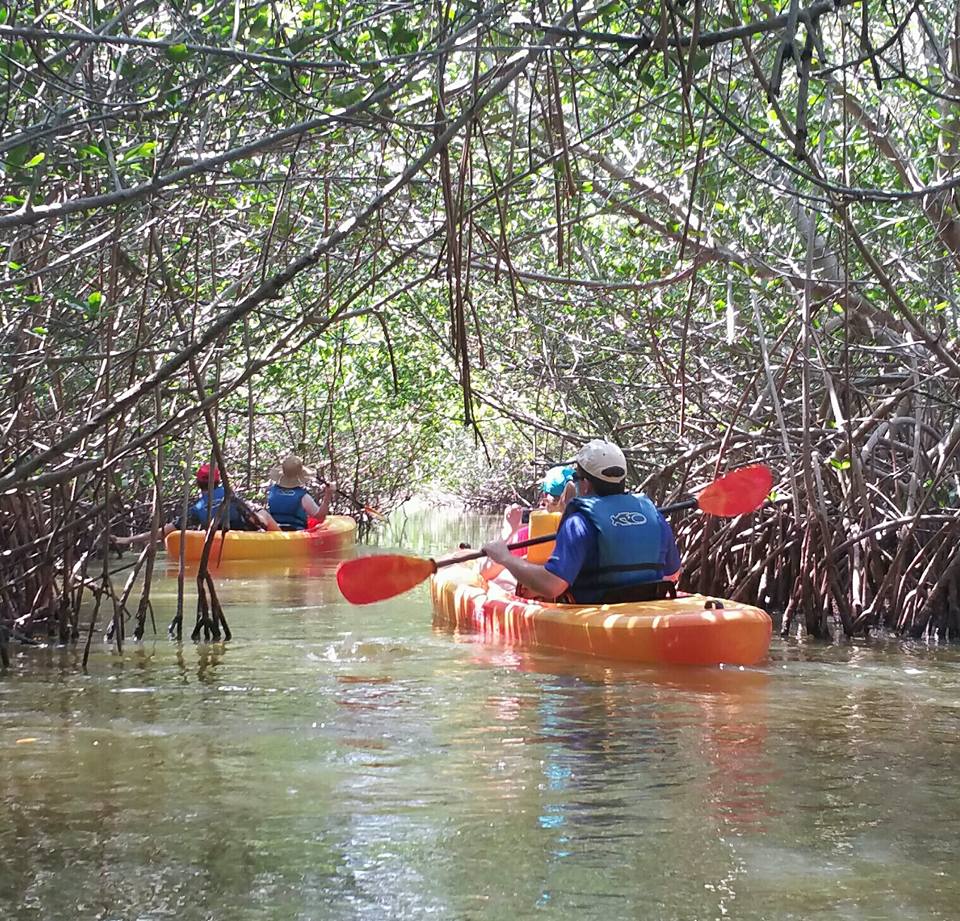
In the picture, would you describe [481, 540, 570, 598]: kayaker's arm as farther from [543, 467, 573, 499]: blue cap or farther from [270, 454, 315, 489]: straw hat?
[270, 454, 315, 489]: straw hat

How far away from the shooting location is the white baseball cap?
644 centimetres

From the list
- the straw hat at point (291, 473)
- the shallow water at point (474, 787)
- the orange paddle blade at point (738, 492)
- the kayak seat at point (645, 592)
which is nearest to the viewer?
the shallow water at point (474, 787)

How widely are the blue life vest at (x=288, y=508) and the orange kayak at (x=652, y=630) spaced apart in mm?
7510

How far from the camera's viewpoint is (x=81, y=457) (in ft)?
20.2

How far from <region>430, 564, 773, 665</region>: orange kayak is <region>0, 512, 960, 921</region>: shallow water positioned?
11 cm

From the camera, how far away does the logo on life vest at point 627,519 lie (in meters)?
6.35

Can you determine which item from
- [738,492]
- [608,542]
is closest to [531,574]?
[608,542]

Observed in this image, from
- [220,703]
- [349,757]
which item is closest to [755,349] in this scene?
[220,703]

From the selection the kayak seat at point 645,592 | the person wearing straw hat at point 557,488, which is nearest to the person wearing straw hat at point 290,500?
the person wearing straw hat at point 557,488

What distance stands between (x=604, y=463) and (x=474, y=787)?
2.58 meters

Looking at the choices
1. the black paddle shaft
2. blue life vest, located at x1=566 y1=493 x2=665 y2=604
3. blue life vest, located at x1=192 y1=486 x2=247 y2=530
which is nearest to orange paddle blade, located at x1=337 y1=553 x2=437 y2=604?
the black paddle shaft

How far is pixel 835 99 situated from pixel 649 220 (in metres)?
1.18

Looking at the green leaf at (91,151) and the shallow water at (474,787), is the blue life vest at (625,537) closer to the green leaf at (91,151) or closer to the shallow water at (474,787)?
the shallow water at (474,787)

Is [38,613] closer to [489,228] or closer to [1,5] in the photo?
[489,228]
